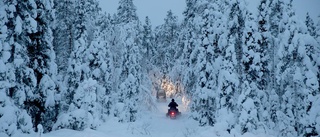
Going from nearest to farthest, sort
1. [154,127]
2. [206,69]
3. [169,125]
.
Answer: [206,69], [154,127], [169,125]

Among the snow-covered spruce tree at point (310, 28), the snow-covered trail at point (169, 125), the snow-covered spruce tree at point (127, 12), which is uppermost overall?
the snow-covered spruce tree at point (127, 12)

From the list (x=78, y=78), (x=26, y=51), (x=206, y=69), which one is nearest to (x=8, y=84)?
(x=26, y=51)

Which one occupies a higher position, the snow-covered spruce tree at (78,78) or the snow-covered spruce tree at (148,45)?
the snow-covered spruce tree at (148,45)

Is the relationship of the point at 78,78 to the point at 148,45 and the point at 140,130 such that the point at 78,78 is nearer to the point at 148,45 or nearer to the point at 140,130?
the point at 140,130

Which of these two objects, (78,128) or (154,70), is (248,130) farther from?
(154,70)

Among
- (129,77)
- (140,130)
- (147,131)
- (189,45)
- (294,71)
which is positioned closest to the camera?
(294,71)

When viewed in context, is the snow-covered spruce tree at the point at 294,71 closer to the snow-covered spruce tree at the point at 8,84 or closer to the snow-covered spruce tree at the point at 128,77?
the snow-covered spruce tree at the point at 128,77

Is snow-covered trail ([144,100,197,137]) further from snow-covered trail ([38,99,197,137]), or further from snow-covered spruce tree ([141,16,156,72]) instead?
snow-covered spruce tree ([141,16,156,72])

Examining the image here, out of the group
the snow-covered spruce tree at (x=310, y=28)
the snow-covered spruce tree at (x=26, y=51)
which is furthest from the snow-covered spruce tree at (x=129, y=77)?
the snow-covered spruce tree at (x=310, y=28)

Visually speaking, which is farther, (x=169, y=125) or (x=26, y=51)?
(x=169, y=125)

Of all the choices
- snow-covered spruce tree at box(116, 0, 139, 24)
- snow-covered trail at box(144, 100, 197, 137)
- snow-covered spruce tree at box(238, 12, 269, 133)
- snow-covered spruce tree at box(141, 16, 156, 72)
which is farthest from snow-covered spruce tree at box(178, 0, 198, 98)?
snow-covered spruce tree at box(141, 16, 156, 72)

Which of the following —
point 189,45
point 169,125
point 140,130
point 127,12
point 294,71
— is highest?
point 127,12

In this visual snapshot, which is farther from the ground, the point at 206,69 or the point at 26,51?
the point at 26,51

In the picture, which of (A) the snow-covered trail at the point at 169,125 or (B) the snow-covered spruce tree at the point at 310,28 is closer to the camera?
(B) the snow-covered spruce tree at the point at 310,28
